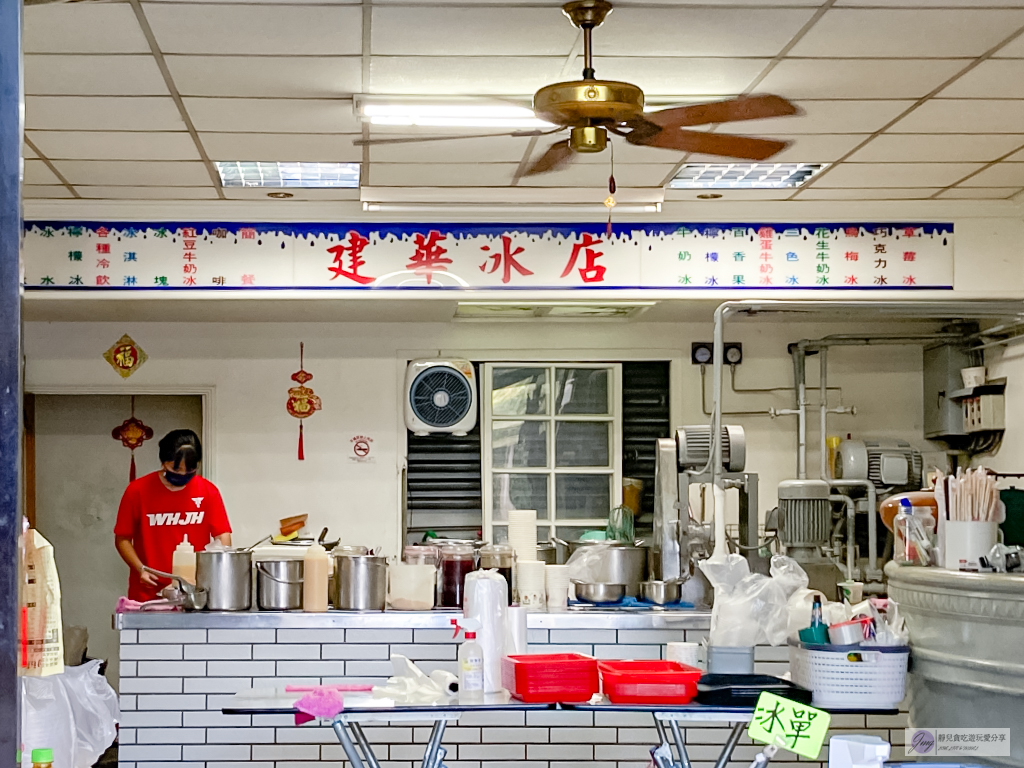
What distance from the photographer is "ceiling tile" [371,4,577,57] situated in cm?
392

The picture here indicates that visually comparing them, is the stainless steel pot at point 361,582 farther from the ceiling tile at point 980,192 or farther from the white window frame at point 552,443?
the ceiling tile at point 980,192

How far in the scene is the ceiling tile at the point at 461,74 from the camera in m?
4.41

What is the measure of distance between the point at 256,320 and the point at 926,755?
208 inches

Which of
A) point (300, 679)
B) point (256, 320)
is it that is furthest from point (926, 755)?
point (256, 320)

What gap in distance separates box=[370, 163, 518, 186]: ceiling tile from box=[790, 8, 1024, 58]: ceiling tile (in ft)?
6.47

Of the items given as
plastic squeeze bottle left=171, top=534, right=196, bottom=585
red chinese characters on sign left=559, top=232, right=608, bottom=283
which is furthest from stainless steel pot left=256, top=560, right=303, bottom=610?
red chinese characters on sign left=559, top=232, right=608, bottom=283

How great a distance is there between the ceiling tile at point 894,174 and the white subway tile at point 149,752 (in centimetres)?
420

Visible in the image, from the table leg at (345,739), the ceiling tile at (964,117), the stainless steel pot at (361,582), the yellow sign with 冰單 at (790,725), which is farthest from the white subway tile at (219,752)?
the ceiling tile at (964,117)

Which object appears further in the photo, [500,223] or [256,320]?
[256,320]

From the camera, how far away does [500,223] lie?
6.67m

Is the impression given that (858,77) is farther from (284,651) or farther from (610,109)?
(284,651)

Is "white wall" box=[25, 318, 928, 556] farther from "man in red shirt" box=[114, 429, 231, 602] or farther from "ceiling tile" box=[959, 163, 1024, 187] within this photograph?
"ceiling tile" box=[959, 163, 1024, 187]

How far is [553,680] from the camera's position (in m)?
3.20

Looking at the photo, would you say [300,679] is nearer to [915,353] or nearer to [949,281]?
[949,281]
